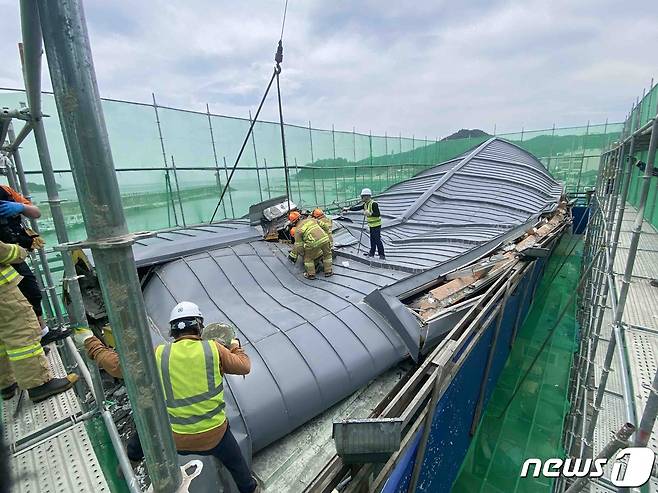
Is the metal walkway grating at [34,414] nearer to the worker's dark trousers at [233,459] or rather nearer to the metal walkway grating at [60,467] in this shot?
the metal walkway grating at [60,467]

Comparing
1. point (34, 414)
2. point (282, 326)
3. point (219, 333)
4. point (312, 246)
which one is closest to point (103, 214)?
point (219, 333)

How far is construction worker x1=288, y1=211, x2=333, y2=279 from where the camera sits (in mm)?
5165

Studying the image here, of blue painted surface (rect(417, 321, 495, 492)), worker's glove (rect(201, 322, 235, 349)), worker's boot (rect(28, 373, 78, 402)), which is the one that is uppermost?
worker's glove (rect(201, 322, 235, 349))

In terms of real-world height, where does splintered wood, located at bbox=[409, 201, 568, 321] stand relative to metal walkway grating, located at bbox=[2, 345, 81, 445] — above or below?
below

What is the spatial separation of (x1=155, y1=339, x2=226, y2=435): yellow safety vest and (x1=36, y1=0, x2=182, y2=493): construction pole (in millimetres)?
1144

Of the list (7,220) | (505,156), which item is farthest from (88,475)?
(505,156)

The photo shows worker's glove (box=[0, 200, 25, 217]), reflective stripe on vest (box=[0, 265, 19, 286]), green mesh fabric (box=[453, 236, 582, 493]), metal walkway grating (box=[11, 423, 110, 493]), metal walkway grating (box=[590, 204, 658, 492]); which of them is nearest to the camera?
metal walkway grating (box=[11, 423, 110, 493])

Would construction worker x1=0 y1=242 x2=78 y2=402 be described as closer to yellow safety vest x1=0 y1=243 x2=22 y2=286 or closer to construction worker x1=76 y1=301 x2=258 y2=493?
yellow safety vest x1=0 y1=243 x2=22 y2=286

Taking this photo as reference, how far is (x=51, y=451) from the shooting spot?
2180 mm

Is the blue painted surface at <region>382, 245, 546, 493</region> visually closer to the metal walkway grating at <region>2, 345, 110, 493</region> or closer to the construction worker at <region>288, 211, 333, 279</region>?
the metal walkway grating at <region>2, 345, 110, 493</region>

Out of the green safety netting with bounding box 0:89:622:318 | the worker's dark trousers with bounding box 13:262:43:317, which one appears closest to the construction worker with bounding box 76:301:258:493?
the worker's dark trousers with bounding box 13:262:43:317

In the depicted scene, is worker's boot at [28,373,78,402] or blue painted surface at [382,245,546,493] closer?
worker's boot at [28,373,78,402]

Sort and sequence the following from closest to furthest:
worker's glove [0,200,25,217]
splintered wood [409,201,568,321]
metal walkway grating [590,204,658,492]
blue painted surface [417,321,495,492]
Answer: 1. worker's glove [0,200,25,217]
2. metal walkway grating [590,204,658,492]
3. blue painted surface [417,321,495,492]
4. splintered wood [409,201,568,321]

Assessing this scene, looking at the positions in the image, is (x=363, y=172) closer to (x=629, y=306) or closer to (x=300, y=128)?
(x=300, y=128)
